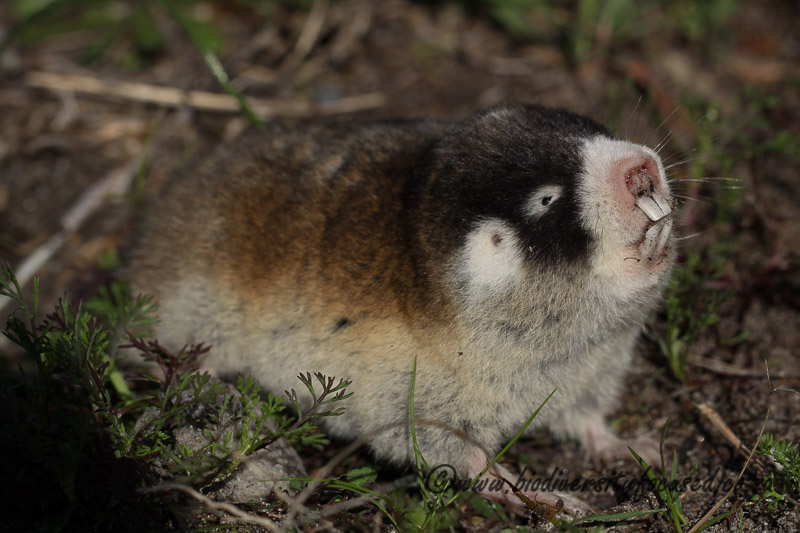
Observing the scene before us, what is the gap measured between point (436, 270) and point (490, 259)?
27 centimetres

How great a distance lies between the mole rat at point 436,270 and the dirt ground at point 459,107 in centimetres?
75

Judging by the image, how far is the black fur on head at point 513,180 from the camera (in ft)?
9.39

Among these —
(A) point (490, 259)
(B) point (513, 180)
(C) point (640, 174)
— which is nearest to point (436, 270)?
(A) point (490, 259)

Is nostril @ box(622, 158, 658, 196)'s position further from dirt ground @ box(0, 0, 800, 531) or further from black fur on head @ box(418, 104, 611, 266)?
dirt ground @ box(0, 0, 800, 531)

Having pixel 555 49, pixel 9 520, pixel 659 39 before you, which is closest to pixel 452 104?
pixel 555 49

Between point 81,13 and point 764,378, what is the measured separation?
605 cm

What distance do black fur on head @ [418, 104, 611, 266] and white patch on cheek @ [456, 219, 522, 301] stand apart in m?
0.04

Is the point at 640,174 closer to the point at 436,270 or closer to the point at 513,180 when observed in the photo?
the point at 513,180

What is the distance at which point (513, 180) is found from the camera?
2.91 m

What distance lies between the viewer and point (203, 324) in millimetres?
3623

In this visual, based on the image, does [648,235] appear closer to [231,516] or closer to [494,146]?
[494,146]

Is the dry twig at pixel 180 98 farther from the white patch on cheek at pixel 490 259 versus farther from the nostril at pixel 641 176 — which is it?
the nostril at pixel 641 176

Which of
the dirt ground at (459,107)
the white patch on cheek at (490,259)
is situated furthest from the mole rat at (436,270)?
the dirt ground at (459,107)

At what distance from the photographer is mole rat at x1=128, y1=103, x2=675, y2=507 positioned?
2908mm
